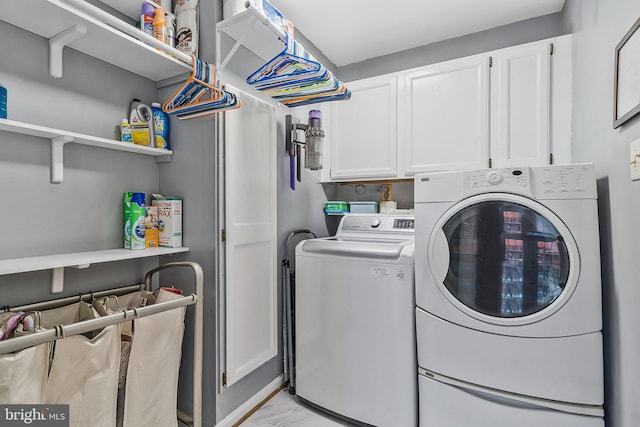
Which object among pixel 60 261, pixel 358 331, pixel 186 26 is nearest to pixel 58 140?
pixel 60 261

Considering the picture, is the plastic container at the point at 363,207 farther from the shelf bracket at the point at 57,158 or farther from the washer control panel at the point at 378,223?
the shelf bracket at the point at 57,158

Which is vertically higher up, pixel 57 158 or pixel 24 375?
pixel 57 158

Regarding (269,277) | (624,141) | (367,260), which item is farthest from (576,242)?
(269,277)

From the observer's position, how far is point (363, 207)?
2545 millimetres

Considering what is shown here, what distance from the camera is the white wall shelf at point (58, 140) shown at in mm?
1176

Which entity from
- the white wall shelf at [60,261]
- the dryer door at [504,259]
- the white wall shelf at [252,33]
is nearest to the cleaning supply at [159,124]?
the white wall shelf at [252,33]

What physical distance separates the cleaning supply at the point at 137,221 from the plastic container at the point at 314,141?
3.65 feet

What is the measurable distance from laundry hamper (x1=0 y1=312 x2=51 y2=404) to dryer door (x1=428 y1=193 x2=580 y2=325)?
1.59 metres

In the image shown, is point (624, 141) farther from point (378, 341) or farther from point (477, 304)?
point (378, 341)

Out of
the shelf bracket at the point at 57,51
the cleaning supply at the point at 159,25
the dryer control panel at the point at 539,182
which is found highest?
the cleaning supply at the point at 159,25

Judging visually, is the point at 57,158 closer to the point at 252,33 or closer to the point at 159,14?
the point at 159,14

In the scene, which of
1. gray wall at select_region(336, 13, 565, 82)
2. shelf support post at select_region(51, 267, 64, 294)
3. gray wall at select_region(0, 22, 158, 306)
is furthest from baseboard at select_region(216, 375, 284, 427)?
gray wall at select_region(336, 13, 565, 82)

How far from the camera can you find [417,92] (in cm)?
225

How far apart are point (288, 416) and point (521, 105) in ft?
7.83
